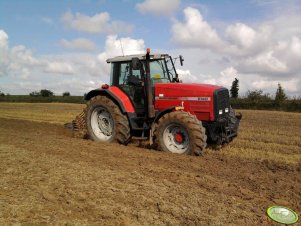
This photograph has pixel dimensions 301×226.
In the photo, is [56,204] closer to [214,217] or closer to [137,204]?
[137,204]

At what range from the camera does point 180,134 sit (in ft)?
27.0

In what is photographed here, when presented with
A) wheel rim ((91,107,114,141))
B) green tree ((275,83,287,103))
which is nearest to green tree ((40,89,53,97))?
green tree ((275,83,287,103))

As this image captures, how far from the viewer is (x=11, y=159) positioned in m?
7.18

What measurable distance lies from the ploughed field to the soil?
0.5 inches

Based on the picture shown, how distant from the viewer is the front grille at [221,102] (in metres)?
8.41

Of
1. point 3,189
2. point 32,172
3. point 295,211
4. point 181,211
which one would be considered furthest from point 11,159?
point 295,211

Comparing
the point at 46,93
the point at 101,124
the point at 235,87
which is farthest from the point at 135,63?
the point at 46,93

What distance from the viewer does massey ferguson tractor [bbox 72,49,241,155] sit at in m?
8.25

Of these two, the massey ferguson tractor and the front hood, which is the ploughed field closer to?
the massey ferguson tractor

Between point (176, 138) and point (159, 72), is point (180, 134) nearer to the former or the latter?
point (176, 138)

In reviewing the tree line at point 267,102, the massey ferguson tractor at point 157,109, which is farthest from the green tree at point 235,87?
the massey ferguson tractor at point 157,109

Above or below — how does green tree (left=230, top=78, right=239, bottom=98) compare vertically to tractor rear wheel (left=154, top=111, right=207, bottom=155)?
above

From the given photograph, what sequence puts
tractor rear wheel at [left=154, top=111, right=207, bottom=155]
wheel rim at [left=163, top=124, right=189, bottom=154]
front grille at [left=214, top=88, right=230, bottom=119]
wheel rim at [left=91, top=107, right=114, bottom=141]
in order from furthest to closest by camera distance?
1. wheel rim at [left=91, top=107, right=114, bottom=141]
2. front grille at [left=214, top=88, right=230, bottom=119]
3. wheel rim at [left=163, top=124, right=189, bottom=154]
4. tractor rear wheel at [left=154, top=111, right=207, bottom=155]

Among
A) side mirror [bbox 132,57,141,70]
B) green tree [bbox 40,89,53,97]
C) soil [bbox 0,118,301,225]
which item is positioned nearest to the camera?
soil [bbox 0,118,301,225]
